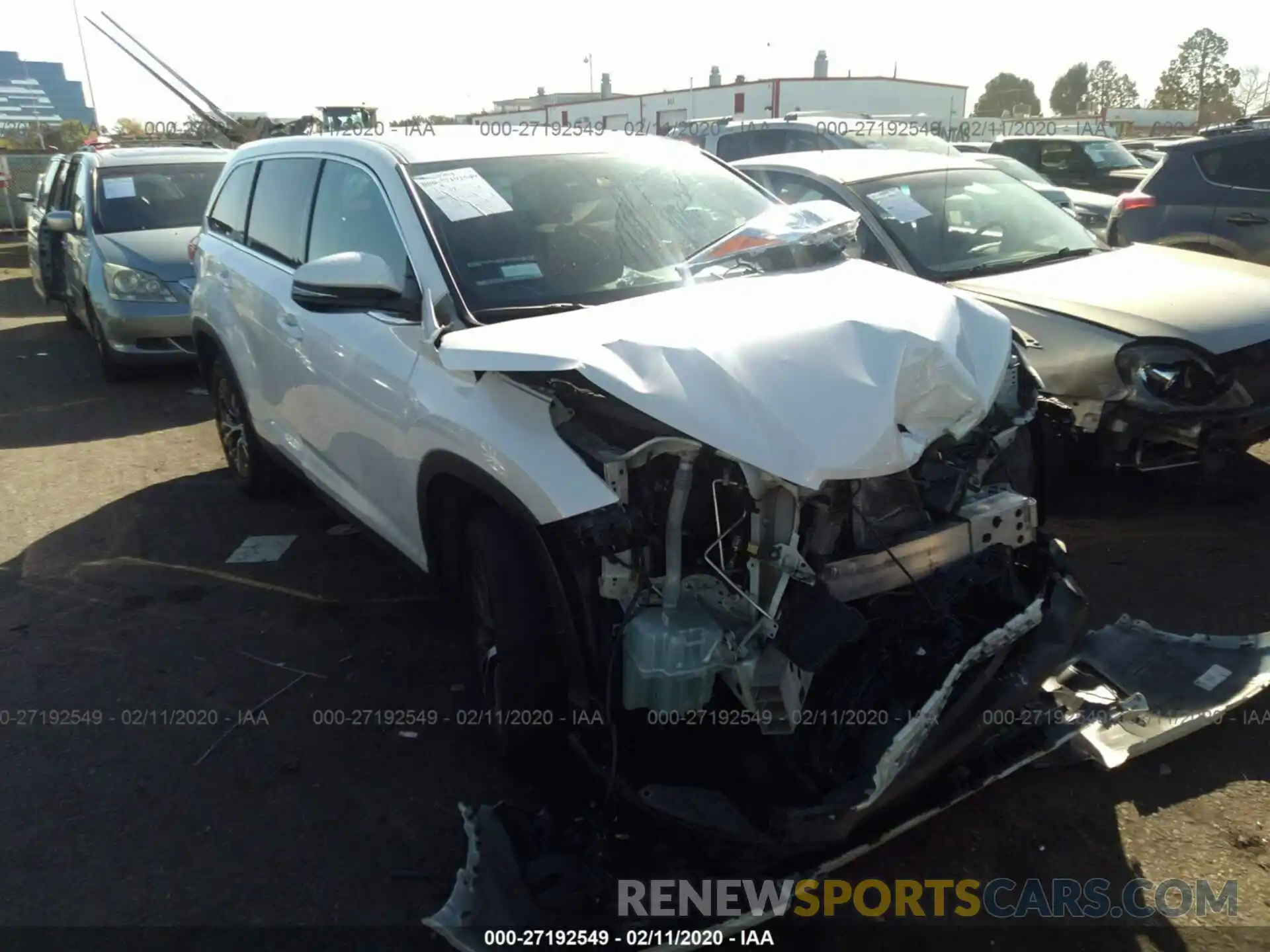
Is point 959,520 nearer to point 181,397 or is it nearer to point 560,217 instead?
point 560,217

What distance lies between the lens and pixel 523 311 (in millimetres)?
3199

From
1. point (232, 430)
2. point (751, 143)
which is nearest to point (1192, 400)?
point (232, 430)

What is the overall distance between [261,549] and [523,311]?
267 cm

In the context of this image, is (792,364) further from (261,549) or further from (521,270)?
(261,549)

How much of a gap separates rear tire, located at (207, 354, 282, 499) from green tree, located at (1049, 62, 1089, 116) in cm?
5749

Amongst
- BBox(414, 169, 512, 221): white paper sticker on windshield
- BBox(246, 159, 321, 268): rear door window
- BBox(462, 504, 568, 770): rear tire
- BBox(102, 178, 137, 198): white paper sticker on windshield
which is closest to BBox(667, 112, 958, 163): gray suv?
BBox(102, 178, 137, 198): white paper sticker on windshield

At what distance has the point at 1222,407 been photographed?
173 inches

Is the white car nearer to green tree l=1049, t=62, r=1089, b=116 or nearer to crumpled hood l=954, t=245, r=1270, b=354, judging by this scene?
crumpled hood l=954, t=245, r=1270, b=354

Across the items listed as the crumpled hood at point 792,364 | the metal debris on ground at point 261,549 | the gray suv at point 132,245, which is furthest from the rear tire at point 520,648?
the gray suv at point 132,245

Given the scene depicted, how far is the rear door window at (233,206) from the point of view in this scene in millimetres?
5211

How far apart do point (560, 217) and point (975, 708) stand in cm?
221

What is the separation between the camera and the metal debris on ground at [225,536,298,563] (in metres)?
5.04

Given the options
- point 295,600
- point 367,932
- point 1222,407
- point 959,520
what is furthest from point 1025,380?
point 295,600

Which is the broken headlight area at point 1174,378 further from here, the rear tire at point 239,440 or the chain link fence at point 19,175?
the chain link fence at point 19,175
